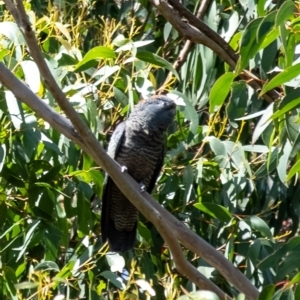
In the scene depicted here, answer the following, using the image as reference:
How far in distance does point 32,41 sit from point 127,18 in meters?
1.60

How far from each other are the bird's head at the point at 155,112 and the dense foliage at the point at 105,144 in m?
0.05

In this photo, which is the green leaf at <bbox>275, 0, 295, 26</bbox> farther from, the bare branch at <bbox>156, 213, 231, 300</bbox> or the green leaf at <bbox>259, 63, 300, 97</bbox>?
the bare branch at <bbox>156, 213, 231, 300</bbox>

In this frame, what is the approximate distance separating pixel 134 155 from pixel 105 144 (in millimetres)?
127

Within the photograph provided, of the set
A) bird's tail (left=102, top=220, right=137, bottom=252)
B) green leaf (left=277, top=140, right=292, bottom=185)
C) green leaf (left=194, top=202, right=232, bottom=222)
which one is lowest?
bird's tail (left=102, top=220, right=137, bottom=252)

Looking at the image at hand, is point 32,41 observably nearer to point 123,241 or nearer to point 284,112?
point 284,112

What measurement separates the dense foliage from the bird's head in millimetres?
54

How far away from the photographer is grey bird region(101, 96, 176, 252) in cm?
274

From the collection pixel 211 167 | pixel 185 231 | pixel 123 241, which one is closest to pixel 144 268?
pixel 123 241

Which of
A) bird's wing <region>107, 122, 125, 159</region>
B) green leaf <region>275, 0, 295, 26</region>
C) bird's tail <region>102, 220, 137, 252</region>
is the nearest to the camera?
green leaf <region>275, 0, 295, 26</region>

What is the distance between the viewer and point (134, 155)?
2.97m

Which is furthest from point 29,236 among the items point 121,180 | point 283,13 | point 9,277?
point 283,13

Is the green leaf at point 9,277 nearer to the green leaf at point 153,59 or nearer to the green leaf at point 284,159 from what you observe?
the green leaf at point 153,59

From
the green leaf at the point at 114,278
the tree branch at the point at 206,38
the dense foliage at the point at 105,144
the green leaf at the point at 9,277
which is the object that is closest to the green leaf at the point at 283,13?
the dense foliage at the point at 105,144

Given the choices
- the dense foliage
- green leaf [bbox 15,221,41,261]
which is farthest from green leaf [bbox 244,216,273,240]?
green leaf [bbox 15,221,41,261]
